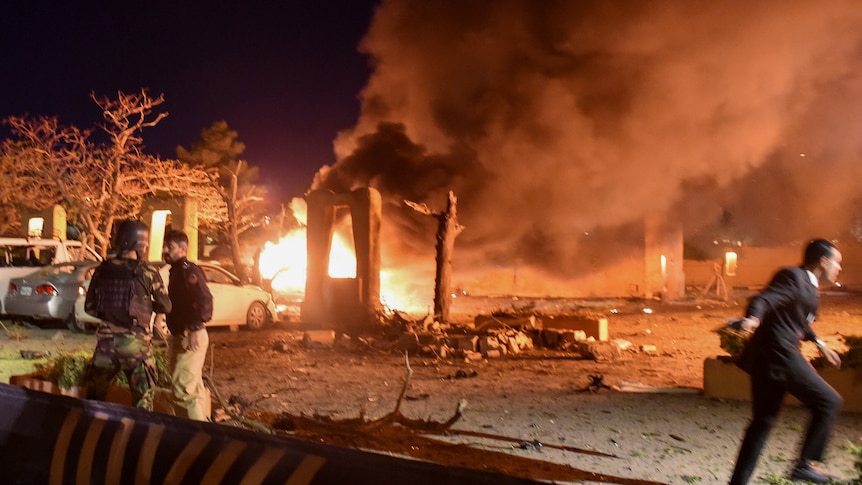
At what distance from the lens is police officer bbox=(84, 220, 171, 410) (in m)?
4.60

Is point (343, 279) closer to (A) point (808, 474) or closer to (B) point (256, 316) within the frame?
(B) point (256, 316)

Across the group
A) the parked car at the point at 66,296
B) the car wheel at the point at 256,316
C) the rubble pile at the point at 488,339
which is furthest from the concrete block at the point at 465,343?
the car wheel at the point at 256,316

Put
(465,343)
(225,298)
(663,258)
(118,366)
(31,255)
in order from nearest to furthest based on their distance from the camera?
(118,366)
(465,343)
(225,298)
(31,255)
(663,258)

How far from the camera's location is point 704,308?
19.0 metres

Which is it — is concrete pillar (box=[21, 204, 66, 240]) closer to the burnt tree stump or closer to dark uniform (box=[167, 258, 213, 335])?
the burnt tree stump

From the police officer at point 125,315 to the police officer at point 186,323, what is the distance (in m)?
0.20

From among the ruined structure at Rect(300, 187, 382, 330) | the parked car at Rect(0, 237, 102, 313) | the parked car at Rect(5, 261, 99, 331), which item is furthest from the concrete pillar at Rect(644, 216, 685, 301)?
the parked car at Rect(5, 261, 99, 331)

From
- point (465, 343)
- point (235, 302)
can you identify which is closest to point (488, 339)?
point (465, 343)

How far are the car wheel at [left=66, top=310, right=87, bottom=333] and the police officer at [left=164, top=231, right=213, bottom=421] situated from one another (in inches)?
290

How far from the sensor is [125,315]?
4.62 m

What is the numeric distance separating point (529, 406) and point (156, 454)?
419cm

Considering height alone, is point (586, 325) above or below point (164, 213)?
below

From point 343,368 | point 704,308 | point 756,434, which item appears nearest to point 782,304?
point 756,434

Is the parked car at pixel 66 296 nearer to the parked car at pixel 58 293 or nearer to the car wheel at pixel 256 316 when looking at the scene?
the parked car at pixel 58 293
